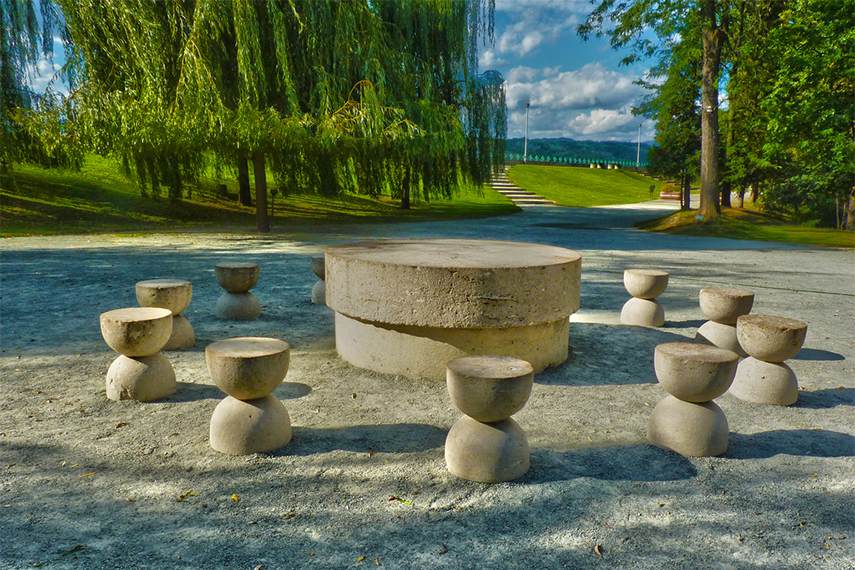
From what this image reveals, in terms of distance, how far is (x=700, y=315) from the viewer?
652 cm

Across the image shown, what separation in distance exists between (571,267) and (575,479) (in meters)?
1.99

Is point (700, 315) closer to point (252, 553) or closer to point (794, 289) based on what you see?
point (794, 289)

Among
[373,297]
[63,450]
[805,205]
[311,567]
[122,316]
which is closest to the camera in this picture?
Answer: [311,567]

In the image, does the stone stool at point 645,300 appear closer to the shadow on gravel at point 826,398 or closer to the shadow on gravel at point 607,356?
the shadow on gravel at point 607,356

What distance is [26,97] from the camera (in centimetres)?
1329

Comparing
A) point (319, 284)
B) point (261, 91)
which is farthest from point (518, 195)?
point (319, 284)

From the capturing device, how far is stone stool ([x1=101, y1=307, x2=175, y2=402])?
3.72 metres

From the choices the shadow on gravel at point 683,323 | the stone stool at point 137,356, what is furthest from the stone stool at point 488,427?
the shadow on gravel at point 683,323

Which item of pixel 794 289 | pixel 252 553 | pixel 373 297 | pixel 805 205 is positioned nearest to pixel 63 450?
pixel 252 553

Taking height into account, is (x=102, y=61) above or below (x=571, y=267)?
above

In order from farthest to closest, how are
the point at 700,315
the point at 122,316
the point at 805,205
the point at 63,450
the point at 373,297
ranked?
1. the point at 805,205
2. the point at 700,315
3. the point at 373,297
4. the point at 122,316
5. the point at 63,450

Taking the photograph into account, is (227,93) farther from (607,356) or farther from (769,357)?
(769,357)

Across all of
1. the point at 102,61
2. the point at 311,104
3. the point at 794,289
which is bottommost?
the point at 794,289

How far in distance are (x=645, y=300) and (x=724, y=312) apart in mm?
1188
